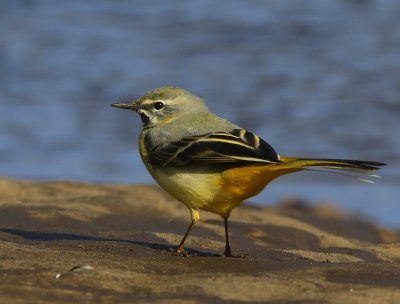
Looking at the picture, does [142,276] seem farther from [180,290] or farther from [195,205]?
[195,205]

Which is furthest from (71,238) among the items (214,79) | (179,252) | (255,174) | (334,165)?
(214,79)

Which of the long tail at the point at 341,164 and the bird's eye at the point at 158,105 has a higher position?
the bird's eye at the point at 158,105

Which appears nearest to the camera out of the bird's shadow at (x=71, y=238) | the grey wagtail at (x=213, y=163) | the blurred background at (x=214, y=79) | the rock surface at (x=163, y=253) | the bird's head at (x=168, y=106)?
the rock surface at (x=163, y=253)

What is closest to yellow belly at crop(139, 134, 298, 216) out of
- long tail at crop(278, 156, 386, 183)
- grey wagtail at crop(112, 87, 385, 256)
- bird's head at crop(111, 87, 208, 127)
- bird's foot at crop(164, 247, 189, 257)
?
grey wagtail at crop(112, 87, 385, 256)

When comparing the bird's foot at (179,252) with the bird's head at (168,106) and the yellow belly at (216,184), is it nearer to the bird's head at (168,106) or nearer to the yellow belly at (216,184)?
the yellow belly at (216,184)

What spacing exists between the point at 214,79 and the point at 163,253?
11.0 metres

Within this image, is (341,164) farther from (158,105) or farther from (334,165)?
(158,105)

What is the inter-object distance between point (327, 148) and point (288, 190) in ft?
5.09

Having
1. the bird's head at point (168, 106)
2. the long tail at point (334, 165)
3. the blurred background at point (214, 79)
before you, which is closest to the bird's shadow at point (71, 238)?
the bird's head at point (168, 106)

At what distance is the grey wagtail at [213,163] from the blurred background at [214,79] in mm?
4705

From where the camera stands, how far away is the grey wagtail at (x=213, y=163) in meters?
6.64

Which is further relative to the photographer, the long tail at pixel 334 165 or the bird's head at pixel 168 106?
the bird's head at pixel 168 106

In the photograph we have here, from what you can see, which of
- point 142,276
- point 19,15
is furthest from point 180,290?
point 19,15

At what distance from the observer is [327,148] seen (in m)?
14.3
